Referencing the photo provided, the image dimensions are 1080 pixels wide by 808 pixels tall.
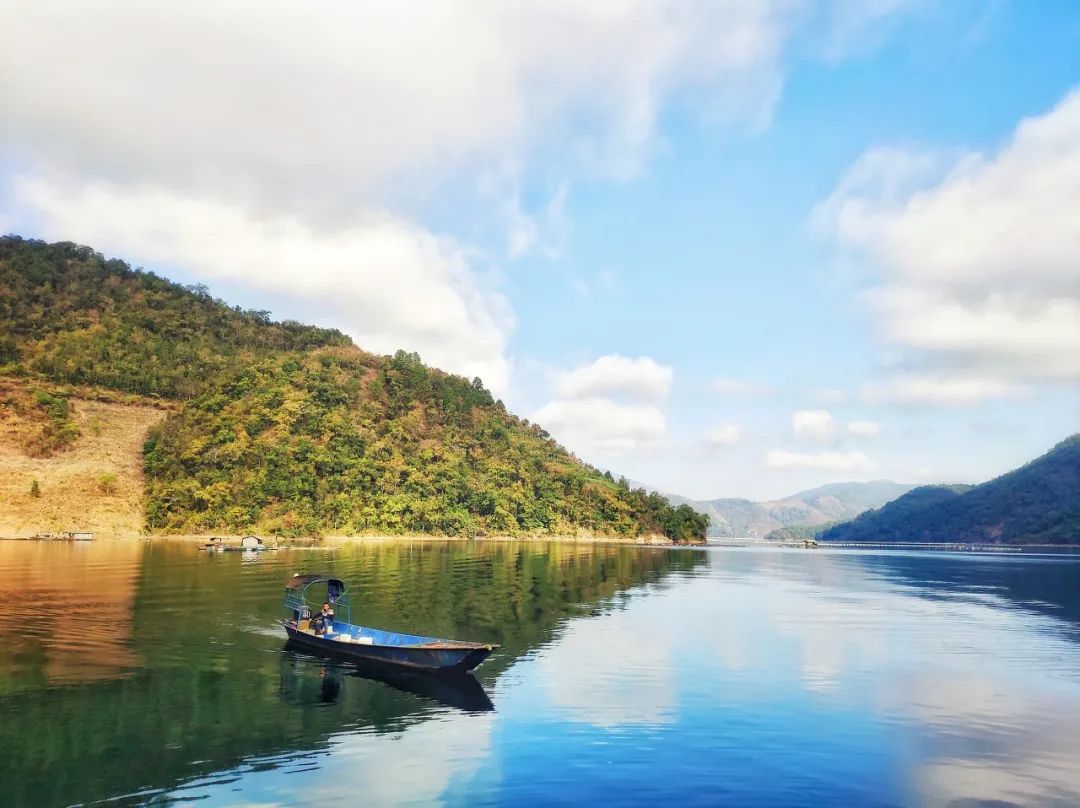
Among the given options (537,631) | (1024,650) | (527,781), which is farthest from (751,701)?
(1024,650)

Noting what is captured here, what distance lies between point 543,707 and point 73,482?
577ft

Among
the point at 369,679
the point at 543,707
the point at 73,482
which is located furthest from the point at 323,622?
the point at 73,482

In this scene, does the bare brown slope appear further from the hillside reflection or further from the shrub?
the hillside reflection

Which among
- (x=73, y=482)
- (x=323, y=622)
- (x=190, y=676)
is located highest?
(x=73, y=482)

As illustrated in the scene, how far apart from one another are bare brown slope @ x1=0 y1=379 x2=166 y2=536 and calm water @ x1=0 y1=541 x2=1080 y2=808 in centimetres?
9908

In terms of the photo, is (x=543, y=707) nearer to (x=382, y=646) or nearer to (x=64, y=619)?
(x=382, y=646)

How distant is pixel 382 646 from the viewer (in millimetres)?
37500

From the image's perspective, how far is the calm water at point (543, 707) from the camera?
23125 millimetres

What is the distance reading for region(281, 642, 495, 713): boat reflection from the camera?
1298 inches

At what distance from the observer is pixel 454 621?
54125 mm

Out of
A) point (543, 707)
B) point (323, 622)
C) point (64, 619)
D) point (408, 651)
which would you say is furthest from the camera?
point (64, 619)

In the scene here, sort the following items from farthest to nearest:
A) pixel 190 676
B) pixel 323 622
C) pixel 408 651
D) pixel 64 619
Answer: pixel 64 619 → pixel 323 622 → pixel 408 651 → pixel 190 676

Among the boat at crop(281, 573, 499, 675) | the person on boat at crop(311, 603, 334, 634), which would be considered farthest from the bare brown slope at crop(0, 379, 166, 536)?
the person on boat at crop(311, 603, 334, 634)

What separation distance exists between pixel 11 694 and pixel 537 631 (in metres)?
32.9
